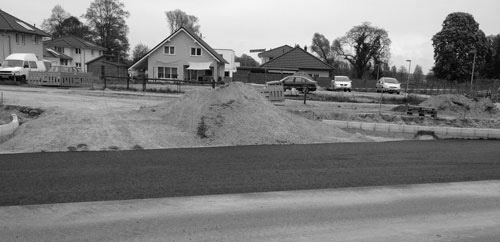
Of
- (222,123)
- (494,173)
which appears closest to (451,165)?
(494,173)

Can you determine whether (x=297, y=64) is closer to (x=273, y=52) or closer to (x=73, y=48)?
(x=273, y=52)

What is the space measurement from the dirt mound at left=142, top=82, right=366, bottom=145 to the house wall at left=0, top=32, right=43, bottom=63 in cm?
3928

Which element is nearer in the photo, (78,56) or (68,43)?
(68,43)

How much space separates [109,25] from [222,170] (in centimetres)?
9025

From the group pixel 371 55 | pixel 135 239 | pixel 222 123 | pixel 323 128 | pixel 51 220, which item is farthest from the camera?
pixel 371 55

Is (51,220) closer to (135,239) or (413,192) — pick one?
(135,239)

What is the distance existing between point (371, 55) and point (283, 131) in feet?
270

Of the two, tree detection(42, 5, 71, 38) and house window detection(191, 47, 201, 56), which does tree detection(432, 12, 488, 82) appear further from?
tree detection(42, 5, 71, 38)

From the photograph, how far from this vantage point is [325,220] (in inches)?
219

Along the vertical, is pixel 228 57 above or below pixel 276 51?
below

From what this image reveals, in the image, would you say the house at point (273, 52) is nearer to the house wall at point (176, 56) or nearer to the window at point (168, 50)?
the house wall at point (176, 56)

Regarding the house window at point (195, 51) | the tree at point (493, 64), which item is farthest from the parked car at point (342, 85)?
the tree at point (493, 64)

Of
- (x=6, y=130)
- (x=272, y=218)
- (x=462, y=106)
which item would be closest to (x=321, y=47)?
(x=462, y=106)

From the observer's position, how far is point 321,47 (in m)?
110
